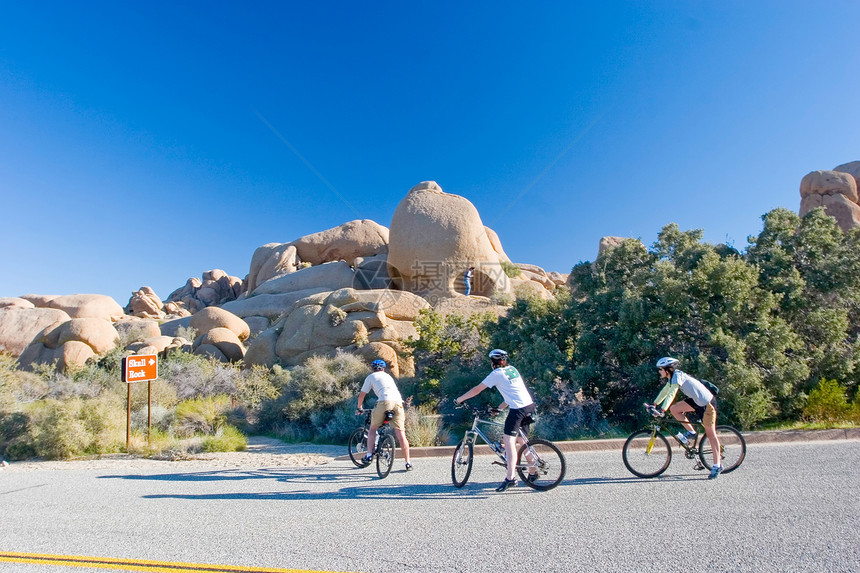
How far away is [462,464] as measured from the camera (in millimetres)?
6195

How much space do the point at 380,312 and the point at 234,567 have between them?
14.2 m

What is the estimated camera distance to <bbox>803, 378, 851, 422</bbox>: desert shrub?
9.27 meters

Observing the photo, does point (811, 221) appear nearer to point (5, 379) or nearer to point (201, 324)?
point (5, 379)

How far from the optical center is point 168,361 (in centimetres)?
1747

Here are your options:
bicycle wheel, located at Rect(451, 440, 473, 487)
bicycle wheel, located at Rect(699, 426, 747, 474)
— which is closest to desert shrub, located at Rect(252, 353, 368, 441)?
bicycle wheel, located at Rect(451, 440, 473, 487)

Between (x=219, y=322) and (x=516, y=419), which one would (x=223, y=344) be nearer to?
(x=219, y=322)

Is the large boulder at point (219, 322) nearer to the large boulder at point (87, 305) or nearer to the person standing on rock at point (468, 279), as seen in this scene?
the person standing on rock at point (468, 279)

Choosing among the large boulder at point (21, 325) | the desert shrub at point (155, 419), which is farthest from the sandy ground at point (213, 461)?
the large boulder at point (21, 325)

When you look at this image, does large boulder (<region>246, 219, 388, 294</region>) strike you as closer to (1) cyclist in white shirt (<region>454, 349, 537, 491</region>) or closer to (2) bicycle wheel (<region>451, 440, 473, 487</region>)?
(2) bicycle wheel (<region>451, 440, 473, 487</region>)

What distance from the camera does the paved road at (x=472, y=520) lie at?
12.6 feet

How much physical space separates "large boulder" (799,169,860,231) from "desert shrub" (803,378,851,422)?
76.5 ft

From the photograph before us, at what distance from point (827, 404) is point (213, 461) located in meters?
11.3

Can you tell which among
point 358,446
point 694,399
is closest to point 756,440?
point 694,399

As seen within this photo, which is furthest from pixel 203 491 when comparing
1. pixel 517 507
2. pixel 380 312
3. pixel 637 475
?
pixel 380 312
